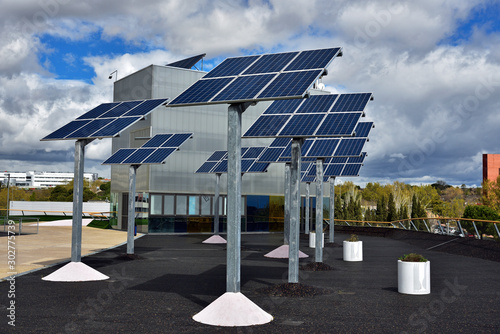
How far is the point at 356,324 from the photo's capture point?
10297 mm

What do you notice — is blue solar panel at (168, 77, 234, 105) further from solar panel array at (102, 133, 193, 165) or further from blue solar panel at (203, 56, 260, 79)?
solar panel array at (102, 133, 193, 165)

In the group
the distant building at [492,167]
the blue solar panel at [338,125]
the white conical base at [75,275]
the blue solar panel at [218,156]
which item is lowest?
the white conical base at [75,275]

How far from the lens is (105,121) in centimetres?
1720

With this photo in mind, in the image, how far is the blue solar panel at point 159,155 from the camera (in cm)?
2234

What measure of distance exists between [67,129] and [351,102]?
10448 millimetres

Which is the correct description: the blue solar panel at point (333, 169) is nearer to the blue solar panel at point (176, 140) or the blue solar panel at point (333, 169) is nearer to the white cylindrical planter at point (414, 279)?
the blue solar panel at point (176, 140)

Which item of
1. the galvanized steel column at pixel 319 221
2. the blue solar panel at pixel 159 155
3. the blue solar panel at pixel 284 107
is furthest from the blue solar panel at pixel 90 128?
the galvanized steel column at pixel 319 221

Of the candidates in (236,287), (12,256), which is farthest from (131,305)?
(12,256)

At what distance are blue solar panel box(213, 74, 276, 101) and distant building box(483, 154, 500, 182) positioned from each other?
84777mm

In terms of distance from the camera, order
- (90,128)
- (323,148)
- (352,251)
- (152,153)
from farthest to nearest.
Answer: (152,153) < (352,251) < (323,148) < (90,128)

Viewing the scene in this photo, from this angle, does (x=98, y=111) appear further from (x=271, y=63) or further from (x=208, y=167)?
(x=208, y=167)

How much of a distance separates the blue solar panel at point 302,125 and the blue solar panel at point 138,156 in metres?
8.57

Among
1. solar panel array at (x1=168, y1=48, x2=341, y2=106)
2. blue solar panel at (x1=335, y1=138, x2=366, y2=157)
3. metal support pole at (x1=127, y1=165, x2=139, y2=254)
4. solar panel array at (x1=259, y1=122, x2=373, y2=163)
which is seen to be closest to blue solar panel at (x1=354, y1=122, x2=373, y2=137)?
solar panel array at (x1=259, y1=122, x2=373, y2=163)

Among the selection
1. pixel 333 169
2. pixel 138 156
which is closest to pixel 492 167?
pixel 333 169
